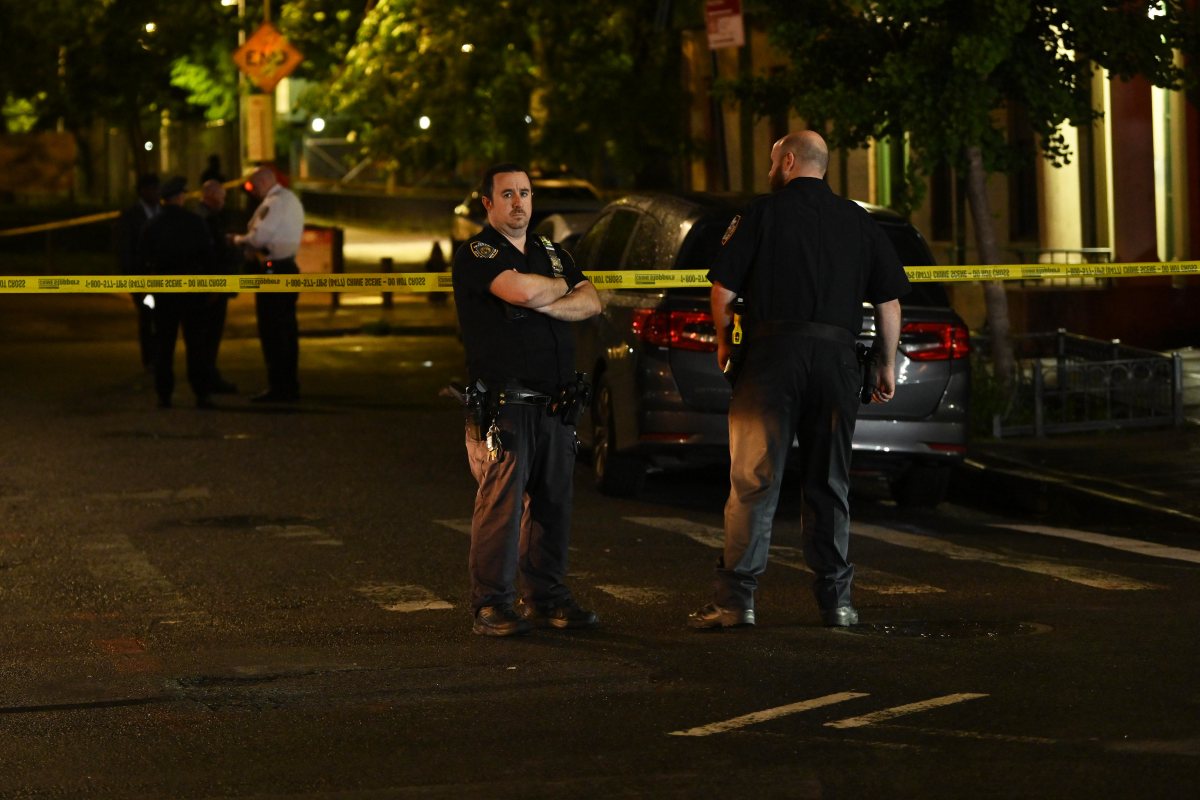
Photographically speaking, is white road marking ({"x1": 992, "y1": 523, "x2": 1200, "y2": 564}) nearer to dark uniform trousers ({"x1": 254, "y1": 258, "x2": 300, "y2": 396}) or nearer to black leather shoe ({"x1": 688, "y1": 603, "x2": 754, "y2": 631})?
black leather shoe ({"x1": 688, "y1": 603, "x2": 754, "y2": 631})

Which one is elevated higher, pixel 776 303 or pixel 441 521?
pixel 776 303

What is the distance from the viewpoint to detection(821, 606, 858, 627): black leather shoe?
27.5 ft

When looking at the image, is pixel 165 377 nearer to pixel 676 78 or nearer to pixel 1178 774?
pixel 1178 774

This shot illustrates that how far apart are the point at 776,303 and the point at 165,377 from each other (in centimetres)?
997

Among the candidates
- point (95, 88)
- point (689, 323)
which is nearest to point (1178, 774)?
point (689, 323)

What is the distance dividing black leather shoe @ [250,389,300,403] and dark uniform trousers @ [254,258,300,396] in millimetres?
16

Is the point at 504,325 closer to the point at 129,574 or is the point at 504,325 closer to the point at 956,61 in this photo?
the point at 129,574

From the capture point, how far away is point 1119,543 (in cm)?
1109

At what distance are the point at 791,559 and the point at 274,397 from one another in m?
8.53

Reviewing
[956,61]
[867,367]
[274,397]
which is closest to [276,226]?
[274,397]

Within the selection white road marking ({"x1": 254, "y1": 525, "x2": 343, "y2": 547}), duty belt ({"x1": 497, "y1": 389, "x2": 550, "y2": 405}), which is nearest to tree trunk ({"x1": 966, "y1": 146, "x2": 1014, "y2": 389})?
white road marking ({"x1": 254, "y1": 525, "x2": 343, "y2": 547})

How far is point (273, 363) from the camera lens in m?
18.0

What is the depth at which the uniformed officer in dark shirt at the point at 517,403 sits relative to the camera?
27.6ft

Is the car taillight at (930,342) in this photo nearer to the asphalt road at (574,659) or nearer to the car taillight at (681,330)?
the asphalt road at (574,659)
